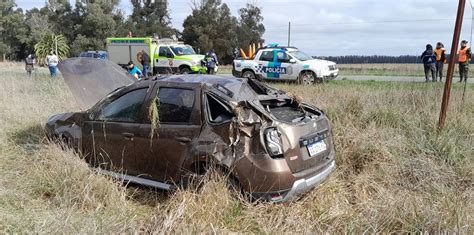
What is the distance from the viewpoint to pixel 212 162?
426 centimetres

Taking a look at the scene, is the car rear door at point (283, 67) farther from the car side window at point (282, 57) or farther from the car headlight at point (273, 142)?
the car headlight at point (273, 142)

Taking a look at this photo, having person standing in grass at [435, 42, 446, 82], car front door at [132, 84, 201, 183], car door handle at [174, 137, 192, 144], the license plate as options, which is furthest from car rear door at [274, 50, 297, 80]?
car door handle at [174, 137, 192, 144]

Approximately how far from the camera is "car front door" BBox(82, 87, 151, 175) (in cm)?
501

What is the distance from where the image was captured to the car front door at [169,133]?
4.53m

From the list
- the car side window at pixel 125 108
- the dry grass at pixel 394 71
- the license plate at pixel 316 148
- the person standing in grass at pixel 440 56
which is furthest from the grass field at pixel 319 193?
the dry grass at pixel 394 71

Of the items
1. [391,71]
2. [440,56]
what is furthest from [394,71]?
[440,56]

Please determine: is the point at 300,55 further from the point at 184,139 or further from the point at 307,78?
the point at 184,139

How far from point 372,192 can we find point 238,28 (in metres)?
48.7

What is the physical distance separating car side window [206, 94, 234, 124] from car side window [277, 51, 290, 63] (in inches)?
504

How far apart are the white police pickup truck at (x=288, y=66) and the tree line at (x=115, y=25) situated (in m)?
31.7

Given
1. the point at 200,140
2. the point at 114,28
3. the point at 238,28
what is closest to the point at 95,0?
the point at 114,28

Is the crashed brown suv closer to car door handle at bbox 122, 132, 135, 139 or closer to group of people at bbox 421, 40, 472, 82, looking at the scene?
car door handle at bbox 122, 132, 135, 139

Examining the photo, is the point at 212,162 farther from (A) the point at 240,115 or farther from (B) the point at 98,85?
(B) the point at 98,85

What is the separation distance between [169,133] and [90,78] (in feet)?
10.3
